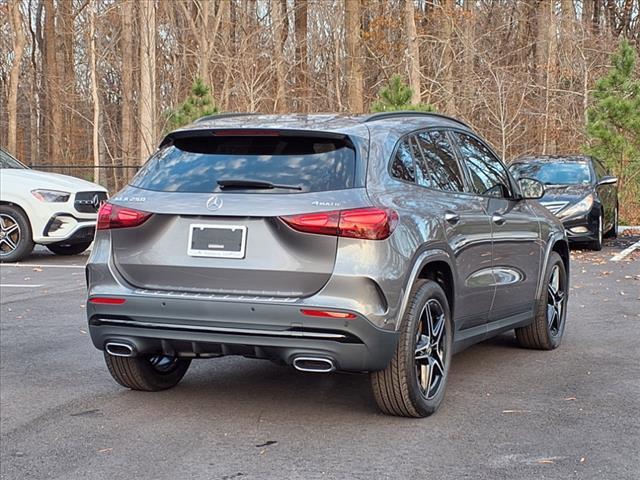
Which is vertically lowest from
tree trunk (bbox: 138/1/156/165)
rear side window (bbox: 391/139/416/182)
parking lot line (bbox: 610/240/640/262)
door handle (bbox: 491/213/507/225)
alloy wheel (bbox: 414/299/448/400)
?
parking lot line (bbox: 610/240/640/262)

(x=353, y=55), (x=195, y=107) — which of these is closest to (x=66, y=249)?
(x=195, y=107)

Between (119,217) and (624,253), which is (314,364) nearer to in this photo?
(119,217)

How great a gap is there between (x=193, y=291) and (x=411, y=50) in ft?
75.9

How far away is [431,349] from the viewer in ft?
17.0

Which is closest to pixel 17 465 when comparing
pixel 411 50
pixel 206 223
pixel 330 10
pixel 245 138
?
pixel 206 223

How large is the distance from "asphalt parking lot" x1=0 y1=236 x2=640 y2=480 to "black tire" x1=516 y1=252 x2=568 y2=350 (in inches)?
4.0

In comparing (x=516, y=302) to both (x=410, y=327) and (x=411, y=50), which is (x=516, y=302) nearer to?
(x=410, y=327)

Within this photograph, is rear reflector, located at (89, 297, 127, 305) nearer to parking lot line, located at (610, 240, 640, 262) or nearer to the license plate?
the license plate

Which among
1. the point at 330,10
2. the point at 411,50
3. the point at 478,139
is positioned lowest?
the point at 478,139

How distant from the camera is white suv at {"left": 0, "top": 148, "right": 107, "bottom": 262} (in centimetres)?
1304

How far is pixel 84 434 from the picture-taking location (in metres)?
4.83

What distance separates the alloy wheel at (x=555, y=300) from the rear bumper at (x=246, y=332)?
9.21 ft

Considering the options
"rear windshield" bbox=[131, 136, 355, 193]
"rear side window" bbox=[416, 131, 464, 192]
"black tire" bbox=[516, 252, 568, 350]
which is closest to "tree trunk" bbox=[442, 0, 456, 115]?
"black tire" bbox=[516, 252, 568, 350]

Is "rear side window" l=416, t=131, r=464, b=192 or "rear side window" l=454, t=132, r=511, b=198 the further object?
"rear side window" l=454, t=132, r=511, b=198
